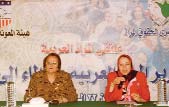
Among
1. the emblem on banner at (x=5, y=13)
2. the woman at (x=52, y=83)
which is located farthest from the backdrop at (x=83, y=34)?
the woman at (x=52, y=83)

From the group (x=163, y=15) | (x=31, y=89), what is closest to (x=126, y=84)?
(x=163, y=15)

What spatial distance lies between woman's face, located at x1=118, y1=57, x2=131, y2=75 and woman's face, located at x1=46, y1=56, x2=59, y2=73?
715mm

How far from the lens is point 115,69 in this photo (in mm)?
4445

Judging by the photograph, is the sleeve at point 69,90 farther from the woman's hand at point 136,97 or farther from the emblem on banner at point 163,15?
the emblem on banner at point 163,15

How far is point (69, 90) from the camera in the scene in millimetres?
4215

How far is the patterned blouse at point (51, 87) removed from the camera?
4.07 m

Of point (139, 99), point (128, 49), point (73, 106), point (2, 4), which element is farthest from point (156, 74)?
point (2, 4)

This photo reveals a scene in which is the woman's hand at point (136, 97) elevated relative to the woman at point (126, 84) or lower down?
lower down

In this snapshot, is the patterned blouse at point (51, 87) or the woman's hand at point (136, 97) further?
the patterned blouse at point (51, 87)

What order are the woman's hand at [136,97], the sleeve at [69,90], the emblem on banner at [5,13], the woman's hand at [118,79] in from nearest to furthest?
the woman's hand at [136,97] < the sleeve at [69,90] < the woman's hand at [118,79] < the emblem on banner at [5,13]

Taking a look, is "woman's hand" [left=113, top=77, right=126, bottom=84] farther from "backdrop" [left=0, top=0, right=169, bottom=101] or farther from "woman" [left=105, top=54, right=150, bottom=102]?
"backdrop" [left=0, top=0, right=169, bottom=101]

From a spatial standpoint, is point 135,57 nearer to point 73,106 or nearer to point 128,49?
point 128,49

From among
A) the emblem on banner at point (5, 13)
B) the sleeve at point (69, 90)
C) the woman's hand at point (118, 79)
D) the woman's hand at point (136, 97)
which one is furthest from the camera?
the emblem on banner at point (5, 13)

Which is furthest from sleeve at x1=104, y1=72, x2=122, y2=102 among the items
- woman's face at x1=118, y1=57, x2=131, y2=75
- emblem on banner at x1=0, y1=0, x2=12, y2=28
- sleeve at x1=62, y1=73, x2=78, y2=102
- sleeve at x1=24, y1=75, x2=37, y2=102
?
emblem on banner at x1=0, y1=0, x2=12, y2=28
